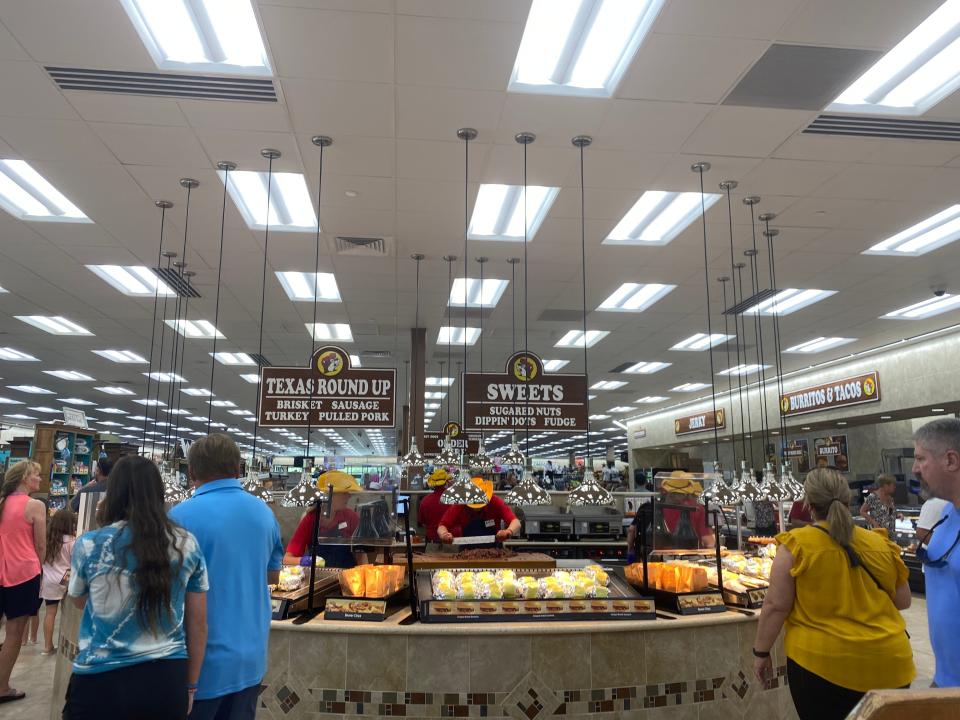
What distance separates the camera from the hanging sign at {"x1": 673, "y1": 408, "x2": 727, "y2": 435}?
720 inches

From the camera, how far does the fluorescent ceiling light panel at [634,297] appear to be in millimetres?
8742

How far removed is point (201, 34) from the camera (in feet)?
12.9

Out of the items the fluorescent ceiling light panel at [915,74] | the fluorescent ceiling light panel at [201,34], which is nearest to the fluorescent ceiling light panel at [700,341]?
the fluorescent ceiling light panel at [915,74]

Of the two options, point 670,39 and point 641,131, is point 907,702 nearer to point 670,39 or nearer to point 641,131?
point 670,39

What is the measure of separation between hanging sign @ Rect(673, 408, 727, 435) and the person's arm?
51.1ft

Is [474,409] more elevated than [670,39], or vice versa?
[670,39]

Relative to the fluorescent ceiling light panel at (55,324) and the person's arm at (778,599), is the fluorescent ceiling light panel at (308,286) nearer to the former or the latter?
the fluorescent ceiling light panel at (55,324)

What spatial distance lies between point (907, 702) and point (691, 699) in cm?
318

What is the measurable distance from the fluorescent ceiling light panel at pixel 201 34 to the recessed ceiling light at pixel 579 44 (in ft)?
5.37

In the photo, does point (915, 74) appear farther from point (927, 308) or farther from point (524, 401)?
point (927, 308)

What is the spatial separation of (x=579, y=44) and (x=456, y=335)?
7.87 meters

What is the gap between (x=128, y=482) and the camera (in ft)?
7.36

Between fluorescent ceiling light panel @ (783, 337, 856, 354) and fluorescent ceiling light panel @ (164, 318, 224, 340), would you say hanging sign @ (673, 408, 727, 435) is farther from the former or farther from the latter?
fluorescent ceiling light panel @ (164, 318, 224, 340)

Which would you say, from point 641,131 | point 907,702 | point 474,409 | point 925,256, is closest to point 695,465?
point 925,256
